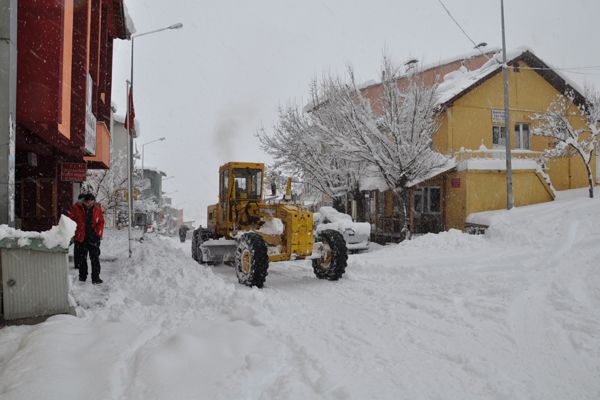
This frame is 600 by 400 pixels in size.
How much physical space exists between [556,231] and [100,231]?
11.9 m

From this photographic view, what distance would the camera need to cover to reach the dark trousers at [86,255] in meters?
7.61

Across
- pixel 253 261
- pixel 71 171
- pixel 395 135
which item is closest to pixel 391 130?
pixel 395 135

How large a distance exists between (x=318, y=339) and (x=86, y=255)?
5.03m

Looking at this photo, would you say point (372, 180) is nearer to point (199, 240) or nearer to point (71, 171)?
point (199, 240)

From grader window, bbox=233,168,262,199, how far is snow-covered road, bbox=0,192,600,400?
2.31 metres

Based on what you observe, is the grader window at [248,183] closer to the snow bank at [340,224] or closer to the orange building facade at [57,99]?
the orange building facade at [57,99]

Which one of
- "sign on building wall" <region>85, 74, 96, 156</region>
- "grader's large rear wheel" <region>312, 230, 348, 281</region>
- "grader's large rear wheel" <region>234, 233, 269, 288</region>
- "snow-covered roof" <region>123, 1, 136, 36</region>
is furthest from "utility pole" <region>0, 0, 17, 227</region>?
"snow-covered roof" <region>123, 1, 136, 36</region>

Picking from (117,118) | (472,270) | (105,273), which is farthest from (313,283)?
(117,118)

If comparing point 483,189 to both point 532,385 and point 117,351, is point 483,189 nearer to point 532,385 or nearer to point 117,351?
point 532,385

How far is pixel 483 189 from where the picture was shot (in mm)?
18422

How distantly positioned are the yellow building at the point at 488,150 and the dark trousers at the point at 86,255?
13270 millimetres

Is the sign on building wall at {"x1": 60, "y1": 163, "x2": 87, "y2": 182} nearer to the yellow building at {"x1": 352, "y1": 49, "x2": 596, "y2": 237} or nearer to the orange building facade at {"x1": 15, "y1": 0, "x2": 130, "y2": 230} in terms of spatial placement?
the orange building facade at {"x1": 15, "y1": 0, "x2": 130, "y2": 230}

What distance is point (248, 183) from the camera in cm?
1039

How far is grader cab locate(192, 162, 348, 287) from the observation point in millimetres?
8211
